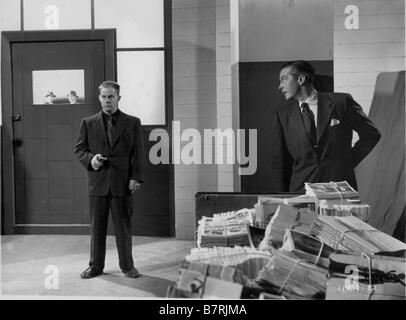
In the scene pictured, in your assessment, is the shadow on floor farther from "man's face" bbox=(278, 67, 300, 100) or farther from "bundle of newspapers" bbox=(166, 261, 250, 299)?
"man's face" bbox=(278, 67, 300, 100)

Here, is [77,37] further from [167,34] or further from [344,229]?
[344,229]

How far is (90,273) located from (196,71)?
6.08 ft

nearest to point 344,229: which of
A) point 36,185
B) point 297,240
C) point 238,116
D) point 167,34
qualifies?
point 297,240

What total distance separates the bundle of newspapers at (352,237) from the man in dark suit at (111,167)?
189 cm

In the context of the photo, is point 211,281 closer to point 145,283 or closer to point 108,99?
point 145,283

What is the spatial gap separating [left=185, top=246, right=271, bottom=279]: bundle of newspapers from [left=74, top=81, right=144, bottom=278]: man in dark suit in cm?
173

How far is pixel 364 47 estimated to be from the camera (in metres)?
4.06

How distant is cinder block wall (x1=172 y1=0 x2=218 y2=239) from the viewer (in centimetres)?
404

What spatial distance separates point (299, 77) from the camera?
13.4ft

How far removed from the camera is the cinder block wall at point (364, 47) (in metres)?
4.03

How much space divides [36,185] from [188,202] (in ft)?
4.28

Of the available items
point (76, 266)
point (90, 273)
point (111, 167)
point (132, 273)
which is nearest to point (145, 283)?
point (132, 273)

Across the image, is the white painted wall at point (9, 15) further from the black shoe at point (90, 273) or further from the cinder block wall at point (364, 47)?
the cinder block wall at point (364, 47)

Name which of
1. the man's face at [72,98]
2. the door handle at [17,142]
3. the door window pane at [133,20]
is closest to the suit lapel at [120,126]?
the man's face at [72,98]
